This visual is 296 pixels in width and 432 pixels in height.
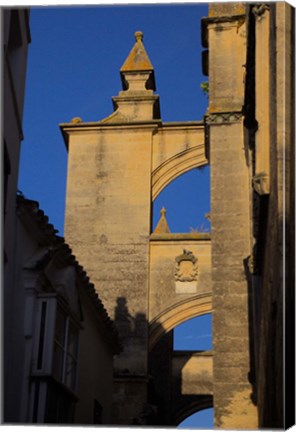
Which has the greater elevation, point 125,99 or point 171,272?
point 125,99

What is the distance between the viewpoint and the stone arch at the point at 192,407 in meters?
23.9

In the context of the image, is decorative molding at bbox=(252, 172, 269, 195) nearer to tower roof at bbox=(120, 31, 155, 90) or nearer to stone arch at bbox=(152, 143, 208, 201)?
stone arch at bbox=(152, 143, 208, 201)

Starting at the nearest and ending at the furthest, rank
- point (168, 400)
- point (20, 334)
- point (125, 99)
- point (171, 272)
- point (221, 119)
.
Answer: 1. point (20, 334)
2. point (221, 119)
3. point (171, 272)
4. point (125, 99)
5. point (168, 400)

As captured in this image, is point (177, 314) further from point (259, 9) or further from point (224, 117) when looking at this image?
point (259, 9)

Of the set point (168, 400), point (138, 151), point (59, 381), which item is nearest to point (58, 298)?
point (59, 381)

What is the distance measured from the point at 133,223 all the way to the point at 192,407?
280 inches

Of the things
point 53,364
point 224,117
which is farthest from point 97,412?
point 224,117

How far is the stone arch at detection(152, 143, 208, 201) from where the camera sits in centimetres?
1998

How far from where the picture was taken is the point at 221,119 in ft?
55.7

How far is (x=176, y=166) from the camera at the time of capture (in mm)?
20297

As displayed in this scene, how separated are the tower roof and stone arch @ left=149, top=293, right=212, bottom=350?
5.51 meters

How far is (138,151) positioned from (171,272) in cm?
294

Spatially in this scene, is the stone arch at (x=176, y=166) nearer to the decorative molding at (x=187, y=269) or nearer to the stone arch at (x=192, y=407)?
the decorative molding at (x=187, y=269)

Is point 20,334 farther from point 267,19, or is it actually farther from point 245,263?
point 245,263
